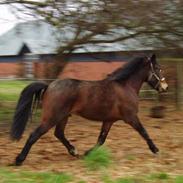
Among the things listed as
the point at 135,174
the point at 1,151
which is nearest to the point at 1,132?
the point at 1,151

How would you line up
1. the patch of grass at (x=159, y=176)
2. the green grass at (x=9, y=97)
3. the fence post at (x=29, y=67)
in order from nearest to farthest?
1. the patch of grass at (x=159, y=176)
2. the green grass at (x=9, y=97)
3. the fence post at (x=29, y=67)

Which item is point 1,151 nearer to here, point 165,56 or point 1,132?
point 1,132

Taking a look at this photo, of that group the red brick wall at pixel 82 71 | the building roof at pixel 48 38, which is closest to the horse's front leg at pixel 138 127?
the building roof at pixel 48 38

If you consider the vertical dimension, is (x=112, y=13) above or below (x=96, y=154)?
above

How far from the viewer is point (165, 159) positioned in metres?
7.73

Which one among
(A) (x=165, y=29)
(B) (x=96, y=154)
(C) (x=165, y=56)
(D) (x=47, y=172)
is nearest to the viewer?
(D) (x=47, y=172)

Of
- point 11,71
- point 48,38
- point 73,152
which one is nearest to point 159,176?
point 73,152

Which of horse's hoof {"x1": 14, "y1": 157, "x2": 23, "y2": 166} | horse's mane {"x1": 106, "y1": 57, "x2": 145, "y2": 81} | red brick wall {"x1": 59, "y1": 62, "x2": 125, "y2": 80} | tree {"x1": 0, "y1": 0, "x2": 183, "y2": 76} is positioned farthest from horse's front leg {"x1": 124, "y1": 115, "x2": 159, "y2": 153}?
red brick wall {"x1": 59, "y1": 62, "x2": 125, "y2": 80}

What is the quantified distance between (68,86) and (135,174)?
1.93 metres

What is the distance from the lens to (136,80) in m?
8.32

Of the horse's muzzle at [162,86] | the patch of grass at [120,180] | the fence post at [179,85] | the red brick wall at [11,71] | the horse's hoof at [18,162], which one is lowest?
the red brick wall at [11,71]

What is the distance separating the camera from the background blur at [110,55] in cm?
765

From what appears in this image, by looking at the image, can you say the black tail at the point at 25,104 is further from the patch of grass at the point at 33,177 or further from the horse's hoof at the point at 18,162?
the patch of grass at the point at 33,177

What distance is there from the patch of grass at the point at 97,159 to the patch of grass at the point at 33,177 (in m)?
0.76
